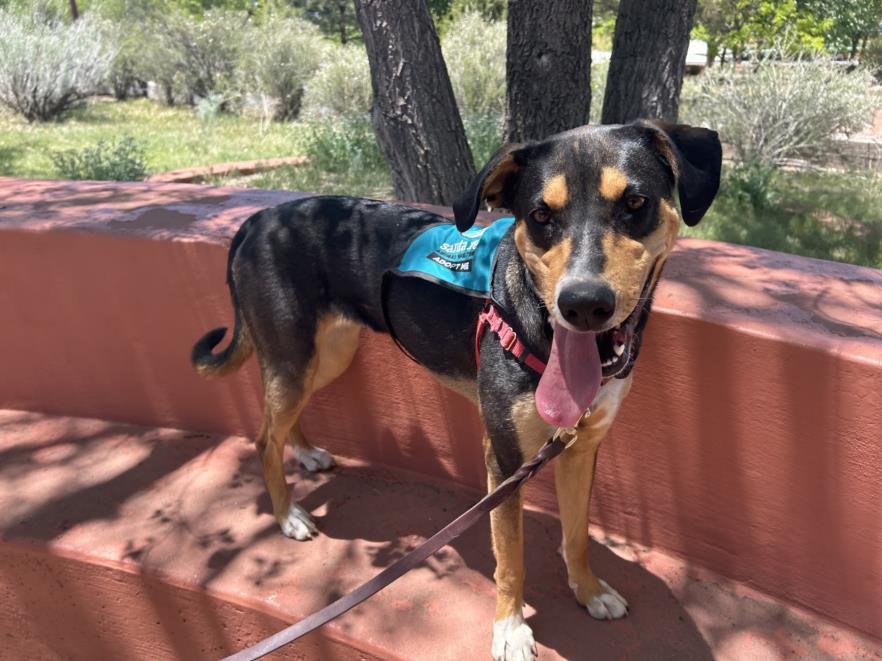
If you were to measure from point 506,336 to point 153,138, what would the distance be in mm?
13094

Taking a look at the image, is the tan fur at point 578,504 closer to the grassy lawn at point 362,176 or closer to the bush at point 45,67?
the grassy lawn at point 362,176

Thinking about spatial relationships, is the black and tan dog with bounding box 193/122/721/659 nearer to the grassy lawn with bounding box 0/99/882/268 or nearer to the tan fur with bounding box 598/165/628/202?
the tan fur with bounding box 598/165/628/202

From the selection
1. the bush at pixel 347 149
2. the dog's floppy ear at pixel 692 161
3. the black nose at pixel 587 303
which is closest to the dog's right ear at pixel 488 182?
the dog's floppy ear at pixel 692 161

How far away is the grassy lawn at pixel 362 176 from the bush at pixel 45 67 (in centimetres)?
63

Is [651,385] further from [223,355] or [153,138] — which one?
[153,138]

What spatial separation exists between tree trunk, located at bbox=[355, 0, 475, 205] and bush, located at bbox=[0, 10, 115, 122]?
1362cm

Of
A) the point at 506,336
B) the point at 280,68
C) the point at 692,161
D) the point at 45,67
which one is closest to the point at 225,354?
the point at 506,336

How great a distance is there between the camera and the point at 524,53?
4.75 meters

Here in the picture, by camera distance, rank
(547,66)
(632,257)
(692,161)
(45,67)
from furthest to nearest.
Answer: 1. (45,67)
2. (547,66)
3. (692,161)
4. (632,257)

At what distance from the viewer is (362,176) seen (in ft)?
30.4

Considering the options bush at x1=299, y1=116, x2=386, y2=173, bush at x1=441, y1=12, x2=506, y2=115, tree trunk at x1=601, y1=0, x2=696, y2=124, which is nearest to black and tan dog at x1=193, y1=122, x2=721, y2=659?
tree trunk at x1=601, y1=0, x2=696, y2=124

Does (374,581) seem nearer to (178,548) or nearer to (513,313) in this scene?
(513,313)

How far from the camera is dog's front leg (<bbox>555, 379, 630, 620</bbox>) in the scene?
109 inches

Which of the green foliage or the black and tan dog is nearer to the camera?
the black and tan dog
